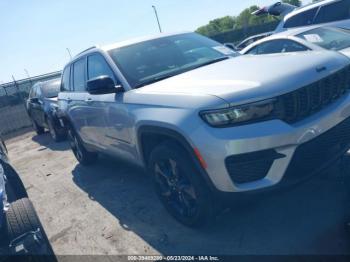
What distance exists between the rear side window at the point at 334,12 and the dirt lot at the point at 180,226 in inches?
200

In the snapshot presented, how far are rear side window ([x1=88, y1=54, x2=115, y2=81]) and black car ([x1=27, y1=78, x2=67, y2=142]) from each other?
4089 mm

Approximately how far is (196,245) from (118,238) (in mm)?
893

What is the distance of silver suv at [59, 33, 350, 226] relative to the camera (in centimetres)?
255

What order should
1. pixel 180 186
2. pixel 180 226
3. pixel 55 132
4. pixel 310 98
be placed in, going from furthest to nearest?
1. pixel 55 132
2. pixel 180 226
3. pixel 180 186
4. pixel 310 98

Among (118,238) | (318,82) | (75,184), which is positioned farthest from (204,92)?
(75,184)

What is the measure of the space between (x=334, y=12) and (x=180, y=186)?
21.0 ft

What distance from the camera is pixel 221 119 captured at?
8.45 feet

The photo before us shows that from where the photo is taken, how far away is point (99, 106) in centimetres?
418

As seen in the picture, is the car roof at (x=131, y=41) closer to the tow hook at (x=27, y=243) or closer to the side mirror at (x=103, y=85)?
the side mirror at (x=103, y=85)

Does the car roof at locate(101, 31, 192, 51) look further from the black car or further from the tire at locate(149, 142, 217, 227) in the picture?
the black car

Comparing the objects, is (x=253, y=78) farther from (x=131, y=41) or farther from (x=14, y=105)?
(x=14, y=105)

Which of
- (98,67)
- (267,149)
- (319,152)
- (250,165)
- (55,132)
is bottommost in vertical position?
(55,132)

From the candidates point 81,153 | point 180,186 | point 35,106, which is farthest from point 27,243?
point 35,106

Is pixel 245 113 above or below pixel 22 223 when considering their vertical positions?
above
